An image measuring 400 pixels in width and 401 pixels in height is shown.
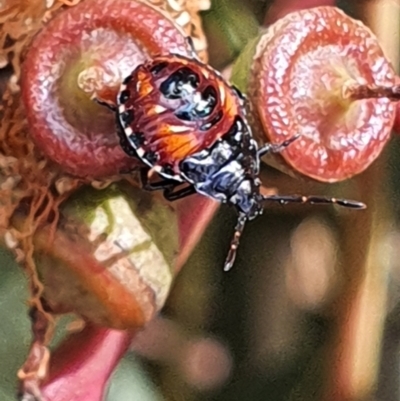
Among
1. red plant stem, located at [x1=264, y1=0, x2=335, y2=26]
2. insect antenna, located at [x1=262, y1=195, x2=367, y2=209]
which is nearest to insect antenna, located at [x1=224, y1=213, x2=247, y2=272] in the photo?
insect antenna, located at [x1=262, y1=195, x2=367, y2=209]

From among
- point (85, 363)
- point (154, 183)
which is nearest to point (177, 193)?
point (154, 183)

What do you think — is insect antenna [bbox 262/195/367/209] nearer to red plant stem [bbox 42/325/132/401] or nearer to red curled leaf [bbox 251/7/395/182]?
red curled leaf [bbox 251/7/395/182]

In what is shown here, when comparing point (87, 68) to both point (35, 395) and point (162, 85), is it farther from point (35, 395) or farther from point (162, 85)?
point (35, 395)

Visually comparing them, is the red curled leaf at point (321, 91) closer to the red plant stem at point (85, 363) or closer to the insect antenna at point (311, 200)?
the insect antenna at point (311, 200)

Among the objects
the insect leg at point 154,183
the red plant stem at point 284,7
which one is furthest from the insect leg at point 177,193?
the red plant stem at point 284,7

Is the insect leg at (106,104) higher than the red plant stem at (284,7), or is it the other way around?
the insect leg at (106,104)

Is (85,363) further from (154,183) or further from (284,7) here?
(284,7)
